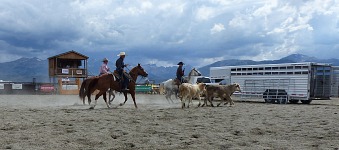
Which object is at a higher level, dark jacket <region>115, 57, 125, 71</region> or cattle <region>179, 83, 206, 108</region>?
dark jacket <region>115, 57, 125, 71</region>

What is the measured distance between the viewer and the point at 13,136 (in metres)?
7.80

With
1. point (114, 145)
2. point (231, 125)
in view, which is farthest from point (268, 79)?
point (114, 145)

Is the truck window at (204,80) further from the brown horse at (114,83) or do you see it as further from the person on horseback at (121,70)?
the person on horseback at (121,70)

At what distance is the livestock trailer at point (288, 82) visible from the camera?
23578mm

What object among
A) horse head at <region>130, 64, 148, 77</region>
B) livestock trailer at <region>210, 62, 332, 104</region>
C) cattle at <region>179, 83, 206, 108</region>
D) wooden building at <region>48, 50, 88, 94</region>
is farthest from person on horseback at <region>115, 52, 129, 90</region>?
wooden building at <region>48, 50, 88, 94</region>

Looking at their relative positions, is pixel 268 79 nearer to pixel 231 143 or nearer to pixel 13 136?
pixel 231 143

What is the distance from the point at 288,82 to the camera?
24.5 meters

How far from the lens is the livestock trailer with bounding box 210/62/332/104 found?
23578 mm

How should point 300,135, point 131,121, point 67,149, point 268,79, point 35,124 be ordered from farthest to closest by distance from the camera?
point 268,79, point 131,121, point 35,124, point 300,135, point 67,149

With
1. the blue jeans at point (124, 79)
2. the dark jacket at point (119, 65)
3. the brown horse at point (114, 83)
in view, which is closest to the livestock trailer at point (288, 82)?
the brown horse at point (114, 83)

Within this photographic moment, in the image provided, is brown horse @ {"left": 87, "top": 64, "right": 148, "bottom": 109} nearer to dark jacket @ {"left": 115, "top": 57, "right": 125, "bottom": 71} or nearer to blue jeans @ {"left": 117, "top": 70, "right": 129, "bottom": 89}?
blue jeans @ {"left": 117, "top": 70, "right": 129, "bottom": 89}

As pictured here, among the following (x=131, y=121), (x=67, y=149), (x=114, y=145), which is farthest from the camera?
(x=131, y=121)

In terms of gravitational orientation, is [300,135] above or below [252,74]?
below

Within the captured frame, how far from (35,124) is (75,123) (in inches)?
42.1
